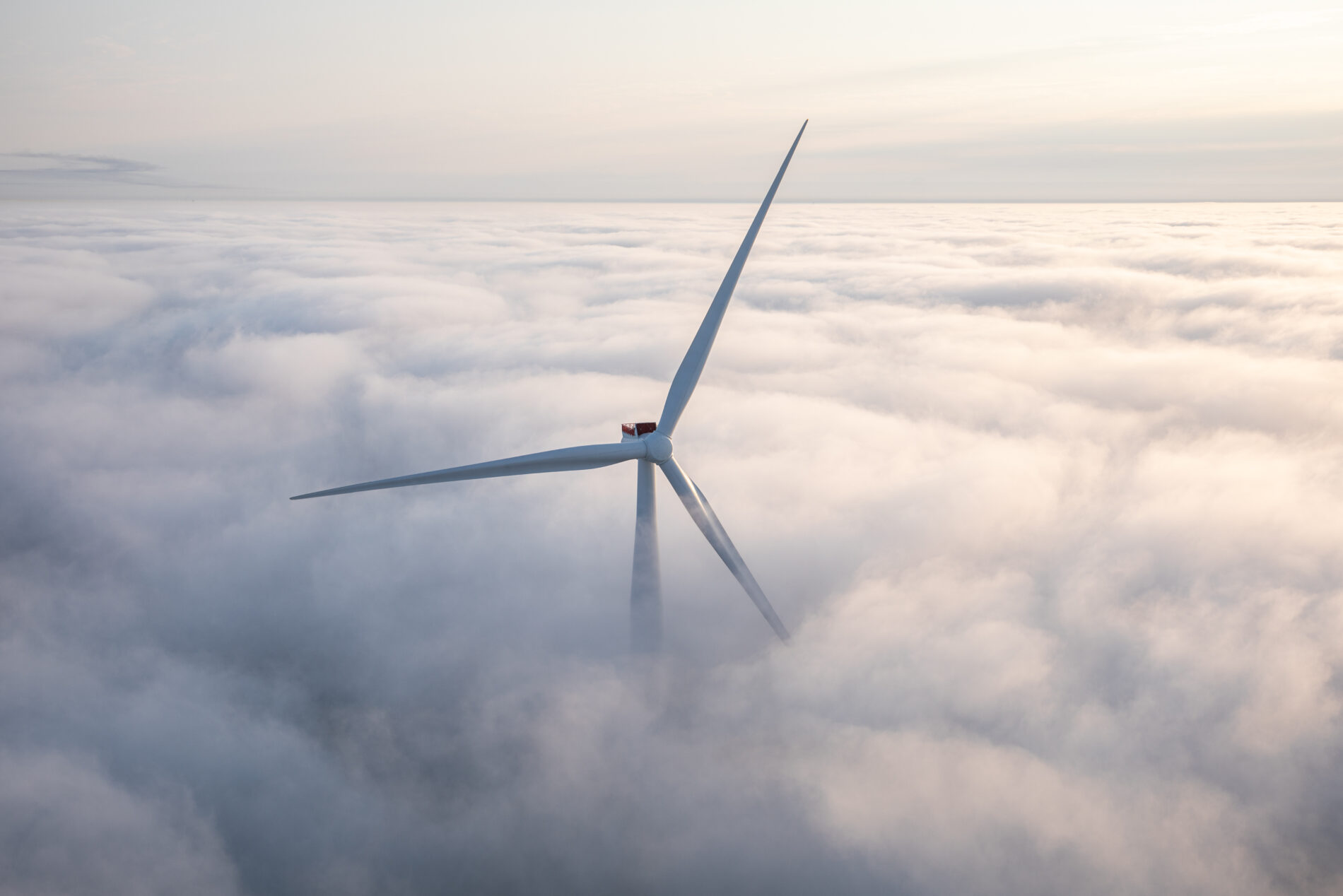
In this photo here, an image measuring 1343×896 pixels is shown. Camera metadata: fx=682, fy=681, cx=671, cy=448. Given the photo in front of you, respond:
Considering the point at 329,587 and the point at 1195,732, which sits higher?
the point at 1195,732

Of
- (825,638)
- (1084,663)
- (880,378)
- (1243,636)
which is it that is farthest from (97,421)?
(1243,636)

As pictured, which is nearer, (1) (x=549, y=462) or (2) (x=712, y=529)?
(1) (x=549, y=462)

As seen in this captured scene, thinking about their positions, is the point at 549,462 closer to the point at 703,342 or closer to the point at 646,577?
the point at 646,577

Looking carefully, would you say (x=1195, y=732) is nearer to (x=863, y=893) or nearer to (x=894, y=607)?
(x=894, y=607)

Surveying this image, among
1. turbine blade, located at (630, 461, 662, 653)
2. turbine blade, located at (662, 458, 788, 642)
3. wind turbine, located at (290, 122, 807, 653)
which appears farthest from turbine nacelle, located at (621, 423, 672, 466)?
turbine blade, located at (630, 461, 662, 653)

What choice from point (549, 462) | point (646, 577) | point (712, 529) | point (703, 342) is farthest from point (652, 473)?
point (703, 342)

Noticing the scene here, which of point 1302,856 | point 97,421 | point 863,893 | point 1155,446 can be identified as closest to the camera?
point 863,893
